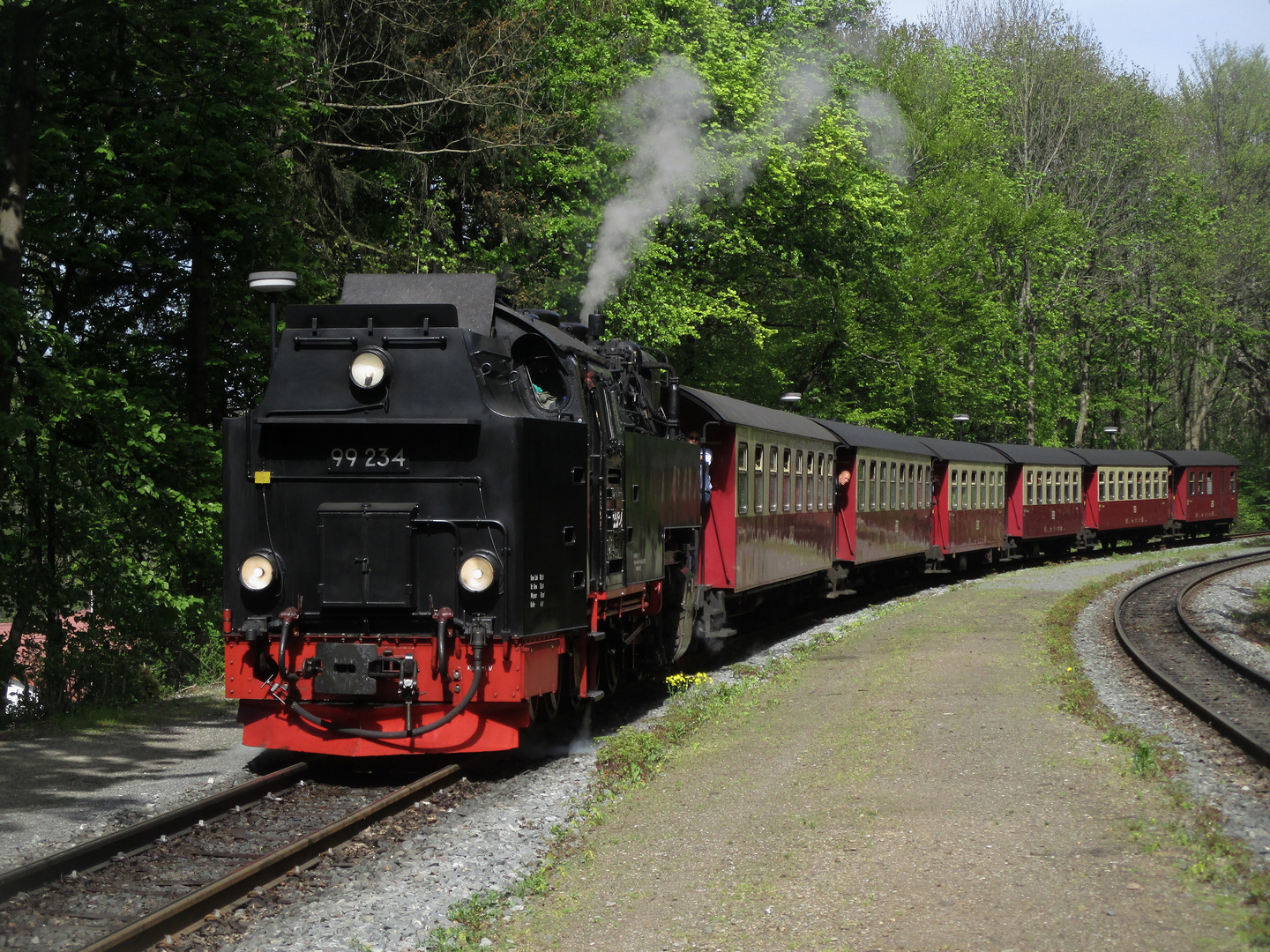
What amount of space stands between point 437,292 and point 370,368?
3.34 feet

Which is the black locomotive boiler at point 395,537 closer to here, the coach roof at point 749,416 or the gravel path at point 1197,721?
the gravel path at point 1197,721

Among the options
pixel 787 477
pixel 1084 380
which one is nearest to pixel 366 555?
pixel 787 477

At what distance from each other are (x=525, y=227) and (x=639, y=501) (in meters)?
10.8

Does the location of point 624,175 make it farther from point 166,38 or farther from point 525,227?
point 166,38

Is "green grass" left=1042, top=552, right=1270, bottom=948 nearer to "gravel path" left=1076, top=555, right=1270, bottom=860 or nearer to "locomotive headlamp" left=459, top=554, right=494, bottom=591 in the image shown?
"gravel path" left=1076, top=555, right=1270, bottom=860

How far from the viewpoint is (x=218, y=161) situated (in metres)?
14.3

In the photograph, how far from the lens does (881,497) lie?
21.8m

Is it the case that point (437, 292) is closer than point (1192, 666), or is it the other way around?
point (437, 292)

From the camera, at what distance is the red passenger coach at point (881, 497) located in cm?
2025

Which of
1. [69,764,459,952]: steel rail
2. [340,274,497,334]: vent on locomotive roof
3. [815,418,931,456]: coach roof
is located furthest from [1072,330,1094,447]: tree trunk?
[69,764,459,952]: steel rail

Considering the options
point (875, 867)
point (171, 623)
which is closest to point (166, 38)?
point (171, 623)

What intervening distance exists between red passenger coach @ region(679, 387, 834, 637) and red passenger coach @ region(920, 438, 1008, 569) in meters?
8.12

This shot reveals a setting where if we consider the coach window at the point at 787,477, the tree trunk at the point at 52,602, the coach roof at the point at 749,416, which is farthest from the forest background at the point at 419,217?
the coach window at the point at 787,477

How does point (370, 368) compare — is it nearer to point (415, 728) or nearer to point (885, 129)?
point (415, 728)
